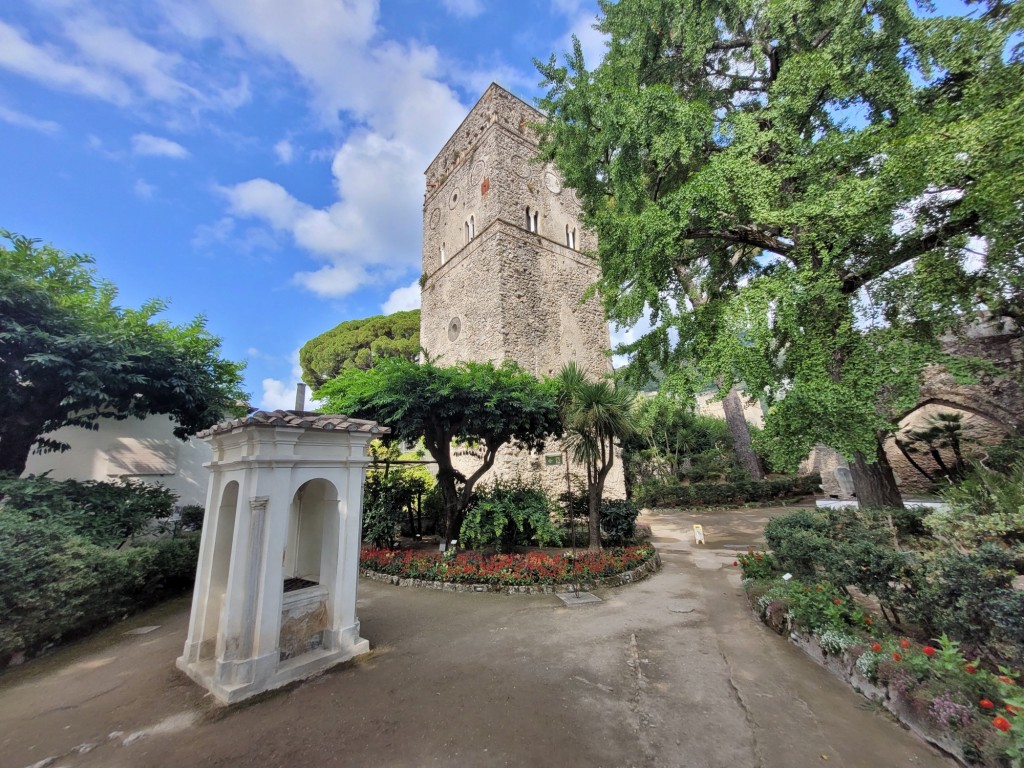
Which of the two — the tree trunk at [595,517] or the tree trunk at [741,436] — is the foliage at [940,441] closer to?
the tree trunk at [741,436]

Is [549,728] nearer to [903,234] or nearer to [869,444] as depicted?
[869,444]

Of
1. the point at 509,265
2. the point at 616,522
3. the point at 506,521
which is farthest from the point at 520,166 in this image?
the point at 506,521

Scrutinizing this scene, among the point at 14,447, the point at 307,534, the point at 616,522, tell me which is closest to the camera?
the point at 307,534

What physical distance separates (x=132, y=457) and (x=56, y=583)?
6.39 metres

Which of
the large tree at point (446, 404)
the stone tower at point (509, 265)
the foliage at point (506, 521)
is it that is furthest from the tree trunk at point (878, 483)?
the stone tower at point (509, 265)

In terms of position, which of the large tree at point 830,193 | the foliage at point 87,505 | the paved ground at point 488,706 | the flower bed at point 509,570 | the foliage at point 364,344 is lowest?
the paved ground at point 488,706

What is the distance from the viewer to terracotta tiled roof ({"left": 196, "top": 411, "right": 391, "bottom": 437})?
12.9 feet

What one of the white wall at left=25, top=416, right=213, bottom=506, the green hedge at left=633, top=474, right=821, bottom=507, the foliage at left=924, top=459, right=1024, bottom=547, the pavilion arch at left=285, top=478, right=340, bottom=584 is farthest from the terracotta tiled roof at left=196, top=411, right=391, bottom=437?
the green hedge at left=633, top=474, right=821, bottom=507

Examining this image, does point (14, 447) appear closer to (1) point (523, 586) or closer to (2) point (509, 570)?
(2) point (509, 570)

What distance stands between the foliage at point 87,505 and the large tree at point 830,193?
32.6 feet

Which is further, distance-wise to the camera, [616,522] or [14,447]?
[616,522]

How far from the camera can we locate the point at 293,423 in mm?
4074

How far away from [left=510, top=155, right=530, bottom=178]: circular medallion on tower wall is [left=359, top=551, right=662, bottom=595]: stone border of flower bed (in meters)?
16.0

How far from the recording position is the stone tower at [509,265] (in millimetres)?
15492
